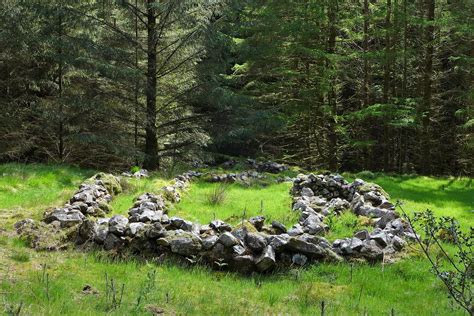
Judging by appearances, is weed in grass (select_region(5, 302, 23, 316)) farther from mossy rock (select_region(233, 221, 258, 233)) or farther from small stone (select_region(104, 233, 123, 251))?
mossy rock (select_region(233, 221, 258, 233))

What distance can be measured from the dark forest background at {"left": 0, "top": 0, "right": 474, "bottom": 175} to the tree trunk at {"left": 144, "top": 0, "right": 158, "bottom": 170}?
0.04m

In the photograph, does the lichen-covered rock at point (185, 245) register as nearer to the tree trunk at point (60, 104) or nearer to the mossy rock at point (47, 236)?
the mossy rock at point (47, 236)

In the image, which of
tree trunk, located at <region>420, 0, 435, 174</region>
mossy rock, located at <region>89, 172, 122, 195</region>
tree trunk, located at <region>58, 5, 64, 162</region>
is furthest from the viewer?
tree trunk, located at <region>420, 0, 435, 174</region>

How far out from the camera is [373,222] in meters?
8.41

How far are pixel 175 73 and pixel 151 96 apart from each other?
126 inches

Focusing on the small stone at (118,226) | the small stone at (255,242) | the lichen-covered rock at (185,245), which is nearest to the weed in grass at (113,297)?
the lichen-covered rock at (185,245)

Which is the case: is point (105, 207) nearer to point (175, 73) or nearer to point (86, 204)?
point (86, 204)

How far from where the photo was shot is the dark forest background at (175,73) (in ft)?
51.6

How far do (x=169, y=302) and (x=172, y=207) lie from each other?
196 inches

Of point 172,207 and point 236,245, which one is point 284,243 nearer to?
point 236,245

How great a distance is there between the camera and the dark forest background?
51.6ft

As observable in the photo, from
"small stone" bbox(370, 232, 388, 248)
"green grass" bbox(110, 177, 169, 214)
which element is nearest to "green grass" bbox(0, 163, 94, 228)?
"green grass" bbox(110, 177, 169, 214)

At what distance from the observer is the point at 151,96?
16.1 metres

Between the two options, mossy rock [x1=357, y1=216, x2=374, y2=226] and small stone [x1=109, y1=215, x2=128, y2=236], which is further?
mossy rock [x1=357, y1=216, x2=374, y2=226]
